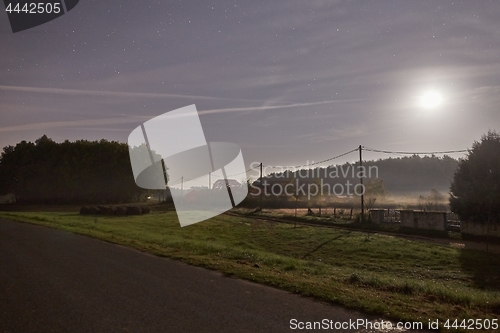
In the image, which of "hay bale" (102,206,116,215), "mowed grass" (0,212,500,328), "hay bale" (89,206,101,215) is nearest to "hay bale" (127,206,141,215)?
"hay bale" (102,206,116,215)

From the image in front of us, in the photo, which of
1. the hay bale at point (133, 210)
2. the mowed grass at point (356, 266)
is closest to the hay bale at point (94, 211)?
the hay bale at point (133, 210)

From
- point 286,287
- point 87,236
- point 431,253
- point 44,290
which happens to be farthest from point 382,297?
point 431,253

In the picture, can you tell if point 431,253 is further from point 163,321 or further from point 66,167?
point 66,167

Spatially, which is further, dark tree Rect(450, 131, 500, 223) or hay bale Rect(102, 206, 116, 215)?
hay bale Rect(102, 206, 116, 215)

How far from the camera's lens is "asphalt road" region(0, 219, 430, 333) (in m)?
5.68

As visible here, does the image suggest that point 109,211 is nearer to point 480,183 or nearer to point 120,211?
point 120,211

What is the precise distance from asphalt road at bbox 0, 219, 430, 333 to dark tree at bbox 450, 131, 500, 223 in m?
26.8

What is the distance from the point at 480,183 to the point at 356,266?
17040 millimetres

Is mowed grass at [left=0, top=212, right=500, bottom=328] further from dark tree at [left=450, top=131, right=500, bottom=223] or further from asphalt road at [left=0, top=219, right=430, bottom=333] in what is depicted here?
dark tree at [left=450, top=131, right=500, bottom=223]

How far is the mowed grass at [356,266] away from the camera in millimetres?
6844

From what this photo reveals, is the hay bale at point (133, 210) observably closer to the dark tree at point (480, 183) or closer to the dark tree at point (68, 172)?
the dark tree at point (68, 172)

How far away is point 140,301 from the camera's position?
271 inches

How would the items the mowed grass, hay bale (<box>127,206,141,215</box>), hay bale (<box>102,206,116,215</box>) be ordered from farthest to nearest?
hay bale (<box>127,206,141,215</box>)
hay bale (<box>102,206,116,215</box>)
the mowed grass

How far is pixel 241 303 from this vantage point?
6699mm
